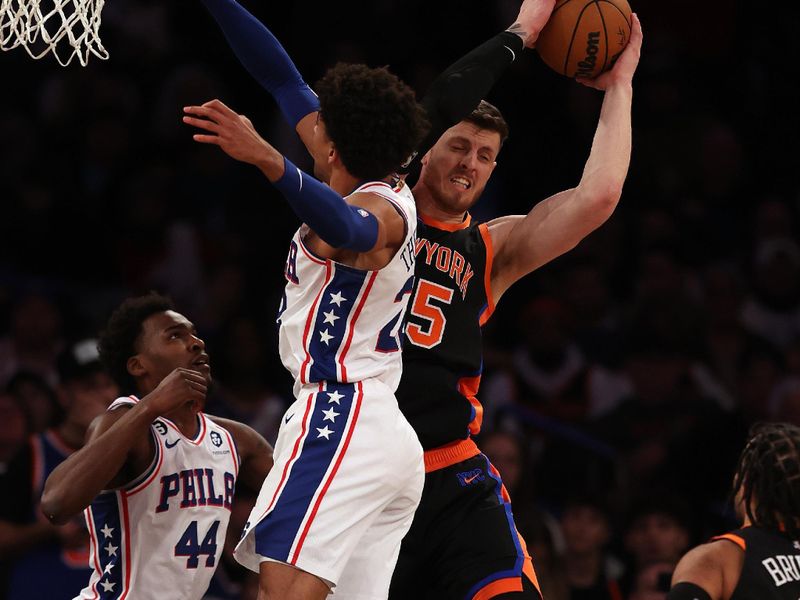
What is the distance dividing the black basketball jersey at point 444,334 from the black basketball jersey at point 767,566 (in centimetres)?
102

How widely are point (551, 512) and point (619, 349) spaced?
1.57 metres

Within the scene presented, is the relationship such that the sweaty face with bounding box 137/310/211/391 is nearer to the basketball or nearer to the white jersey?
the white jersey

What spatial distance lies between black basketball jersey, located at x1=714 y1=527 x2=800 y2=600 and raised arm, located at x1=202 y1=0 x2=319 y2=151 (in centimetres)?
205

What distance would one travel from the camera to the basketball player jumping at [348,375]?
3707mm

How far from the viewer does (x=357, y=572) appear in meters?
3.93

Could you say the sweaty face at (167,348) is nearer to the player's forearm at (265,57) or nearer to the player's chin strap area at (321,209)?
the player's forearm at (265,57)

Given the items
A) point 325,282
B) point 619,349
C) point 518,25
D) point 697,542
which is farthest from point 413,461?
point 619,349

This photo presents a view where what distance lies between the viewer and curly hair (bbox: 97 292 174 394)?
452 centimetres

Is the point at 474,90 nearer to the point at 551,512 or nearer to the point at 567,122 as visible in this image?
the point at 551,512

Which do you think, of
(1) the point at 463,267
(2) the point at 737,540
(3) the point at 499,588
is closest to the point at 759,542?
(2) the point at 737,540

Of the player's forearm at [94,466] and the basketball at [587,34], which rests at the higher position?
the basketball at [587,34]

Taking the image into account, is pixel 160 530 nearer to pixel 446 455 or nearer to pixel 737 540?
pixel 446 455

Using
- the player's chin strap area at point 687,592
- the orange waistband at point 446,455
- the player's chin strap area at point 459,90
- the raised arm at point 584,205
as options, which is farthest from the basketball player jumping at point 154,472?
the player's chin strap area at point 687,592

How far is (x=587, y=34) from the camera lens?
15.7 ft
